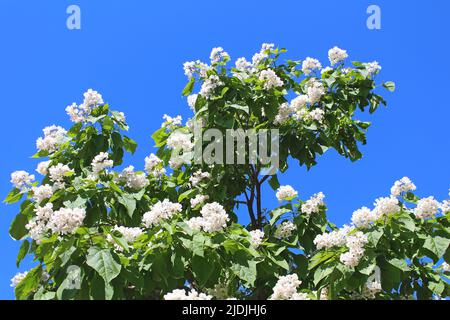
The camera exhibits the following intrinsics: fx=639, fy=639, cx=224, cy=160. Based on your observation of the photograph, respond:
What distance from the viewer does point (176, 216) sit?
4.81 metres

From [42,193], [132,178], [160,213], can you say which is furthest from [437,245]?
[42,193]

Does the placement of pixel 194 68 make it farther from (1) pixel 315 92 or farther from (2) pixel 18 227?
(2) pixel 18 227

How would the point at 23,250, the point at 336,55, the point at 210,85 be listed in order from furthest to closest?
the point at 336,55, the point at 210,85, the point at 23,250

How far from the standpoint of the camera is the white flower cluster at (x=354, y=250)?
4.54 metres

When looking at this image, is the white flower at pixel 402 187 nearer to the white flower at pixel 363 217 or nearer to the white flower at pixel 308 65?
the white flower at pixel 363 217

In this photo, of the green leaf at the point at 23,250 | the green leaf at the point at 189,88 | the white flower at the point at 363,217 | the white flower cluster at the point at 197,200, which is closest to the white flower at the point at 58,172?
the green leaf at the point at 23,250

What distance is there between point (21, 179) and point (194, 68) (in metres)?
2.16

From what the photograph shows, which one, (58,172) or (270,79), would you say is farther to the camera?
(270,79)

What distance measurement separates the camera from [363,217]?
4.86 metres

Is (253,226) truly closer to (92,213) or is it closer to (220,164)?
(220,164)

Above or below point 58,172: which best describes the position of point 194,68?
above

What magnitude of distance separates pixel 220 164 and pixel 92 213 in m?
1.61

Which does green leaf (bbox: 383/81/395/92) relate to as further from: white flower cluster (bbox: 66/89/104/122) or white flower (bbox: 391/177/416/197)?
white flower cluster (bbox: 66/89/104/122)

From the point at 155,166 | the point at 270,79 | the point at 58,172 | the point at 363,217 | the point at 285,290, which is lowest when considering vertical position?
the point at 285,290
